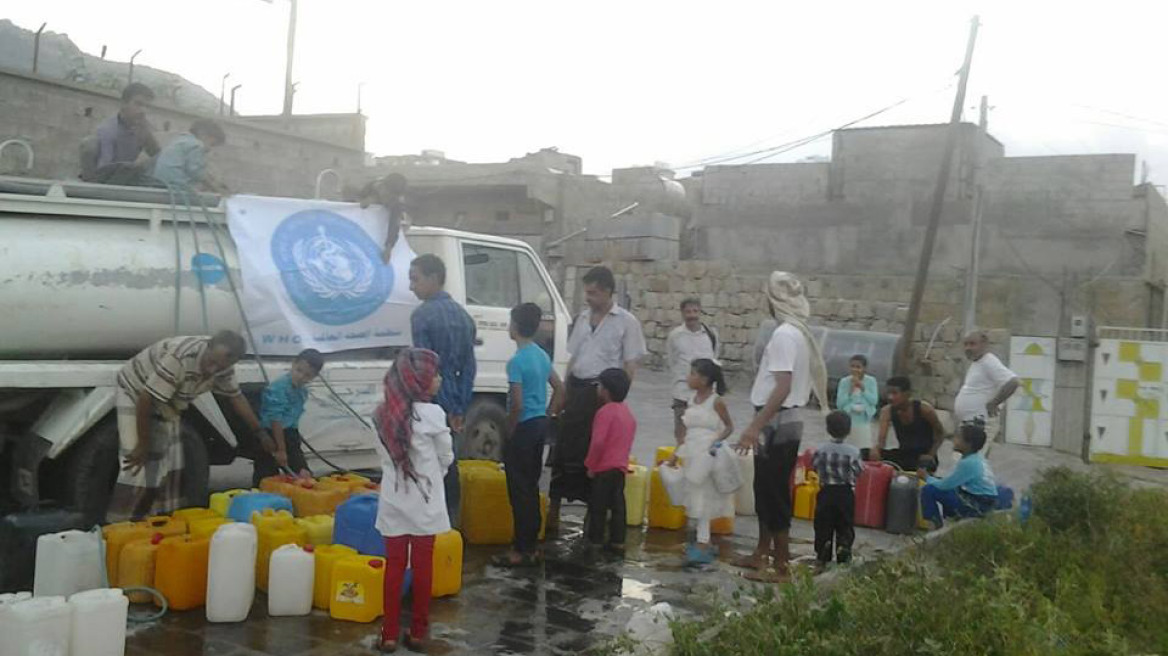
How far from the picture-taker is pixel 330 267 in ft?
24.2

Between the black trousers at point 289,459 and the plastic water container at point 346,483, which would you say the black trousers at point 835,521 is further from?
the black trousers at point 289,459

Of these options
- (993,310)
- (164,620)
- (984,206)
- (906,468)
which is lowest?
(164,620)

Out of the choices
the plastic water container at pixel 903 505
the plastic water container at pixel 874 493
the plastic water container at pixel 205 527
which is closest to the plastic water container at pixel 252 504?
the plastic water container at pixel 205 527

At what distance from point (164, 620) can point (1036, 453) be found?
1257 centimetres

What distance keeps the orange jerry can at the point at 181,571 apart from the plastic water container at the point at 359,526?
750mm

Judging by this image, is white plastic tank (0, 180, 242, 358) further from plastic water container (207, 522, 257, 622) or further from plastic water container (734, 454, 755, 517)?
plastic water container (734, 454, 755, 517)

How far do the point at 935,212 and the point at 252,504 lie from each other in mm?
12362

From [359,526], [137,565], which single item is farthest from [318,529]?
[137,565]

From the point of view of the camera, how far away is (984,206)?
72.4 feet

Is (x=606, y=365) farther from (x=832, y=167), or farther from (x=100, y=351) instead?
(x=832, y=167)

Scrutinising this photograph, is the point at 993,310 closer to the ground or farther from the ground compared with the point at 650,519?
farther from the ground

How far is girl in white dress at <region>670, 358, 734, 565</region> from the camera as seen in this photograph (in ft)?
22.4

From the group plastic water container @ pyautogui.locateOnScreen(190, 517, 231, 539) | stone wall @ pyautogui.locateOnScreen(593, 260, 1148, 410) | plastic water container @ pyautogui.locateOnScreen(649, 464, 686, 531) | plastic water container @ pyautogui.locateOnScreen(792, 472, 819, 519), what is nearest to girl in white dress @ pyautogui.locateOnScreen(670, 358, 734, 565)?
plastic water container @ pyautogui.locateOnScreen(649, 464, 686, 531)

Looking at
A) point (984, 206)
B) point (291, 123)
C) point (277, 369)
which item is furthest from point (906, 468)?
point (291, 123)
